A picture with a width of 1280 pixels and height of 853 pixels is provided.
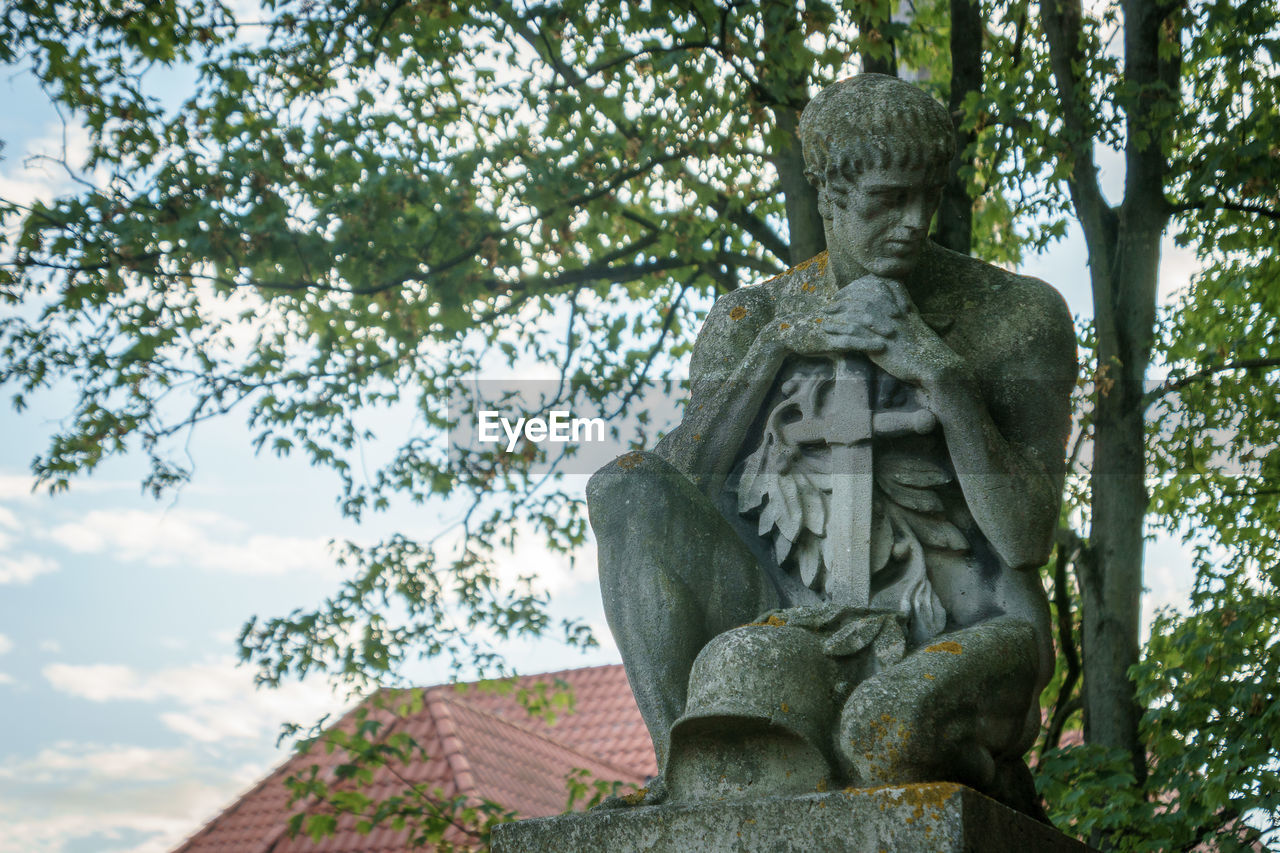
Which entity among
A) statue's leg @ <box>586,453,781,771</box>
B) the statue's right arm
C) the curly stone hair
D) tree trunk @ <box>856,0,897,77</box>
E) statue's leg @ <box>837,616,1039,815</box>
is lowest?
statue's leg @ <box>837,616,1039,815</box>

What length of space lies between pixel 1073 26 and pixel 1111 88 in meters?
1.51

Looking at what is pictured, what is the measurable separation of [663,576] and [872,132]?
128 centimetres

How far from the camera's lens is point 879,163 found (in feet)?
13.1

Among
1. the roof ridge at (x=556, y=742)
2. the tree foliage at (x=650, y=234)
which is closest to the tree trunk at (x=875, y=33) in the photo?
the tree foliage at (x=650, y=234)

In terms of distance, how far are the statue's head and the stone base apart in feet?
5.10

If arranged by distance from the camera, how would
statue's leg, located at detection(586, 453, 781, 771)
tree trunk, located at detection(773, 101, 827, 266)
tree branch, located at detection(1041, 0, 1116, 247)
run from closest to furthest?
1. statue's leg, located at detection(586, 453, 781, 771)
2. tree trunk, located at detection(773, 101, 827, 266)
3. tree branch, located at detection(1041, 0, 1116, 247)

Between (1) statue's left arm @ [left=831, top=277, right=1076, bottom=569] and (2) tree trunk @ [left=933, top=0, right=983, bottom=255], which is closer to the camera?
(1) statue's left arm @ [left=831, top=277, right=1076, bottom=569]

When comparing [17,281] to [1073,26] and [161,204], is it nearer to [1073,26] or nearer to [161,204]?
[161,204]

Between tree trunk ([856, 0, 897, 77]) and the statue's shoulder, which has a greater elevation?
tree trunk ([856, 0, 897, 77])

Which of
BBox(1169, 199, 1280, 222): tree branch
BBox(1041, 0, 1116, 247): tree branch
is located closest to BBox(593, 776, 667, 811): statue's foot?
BBox(1169, 199, 1280, 222): tree branch

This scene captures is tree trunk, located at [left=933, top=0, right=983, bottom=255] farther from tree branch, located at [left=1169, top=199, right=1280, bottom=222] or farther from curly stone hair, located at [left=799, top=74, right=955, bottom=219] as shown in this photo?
curly stone hair, located at [left=799, top=74, right=955, bottom=219]

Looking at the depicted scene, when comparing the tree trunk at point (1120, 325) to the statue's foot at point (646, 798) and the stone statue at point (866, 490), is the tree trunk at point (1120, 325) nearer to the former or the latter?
the stone statue at point (866, 490)

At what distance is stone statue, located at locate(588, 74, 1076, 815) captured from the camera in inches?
141

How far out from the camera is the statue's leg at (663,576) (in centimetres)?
383
